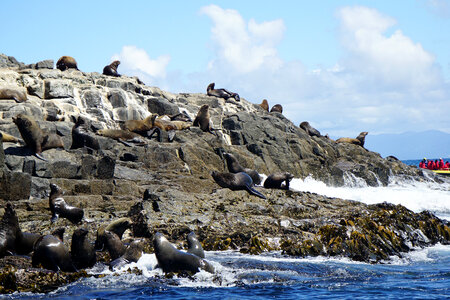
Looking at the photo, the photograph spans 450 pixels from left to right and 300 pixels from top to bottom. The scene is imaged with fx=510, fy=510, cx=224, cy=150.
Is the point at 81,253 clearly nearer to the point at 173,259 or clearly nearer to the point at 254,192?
the point at 173,259

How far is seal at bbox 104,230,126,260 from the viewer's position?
10.0 m

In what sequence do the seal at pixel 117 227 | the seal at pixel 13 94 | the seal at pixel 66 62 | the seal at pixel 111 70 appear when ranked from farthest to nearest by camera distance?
the seal at pixel 111 70
the seal at pixel 66 62
the seal at pixel 13 94
the seal at pixel 117 227

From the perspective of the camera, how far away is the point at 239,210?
1430cm

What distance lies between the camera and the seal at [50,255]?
8.84m

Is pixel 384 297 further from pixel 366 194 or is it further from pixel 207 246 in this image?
pixel 366 194

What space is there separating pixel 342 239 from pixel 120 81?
1906 centimetres

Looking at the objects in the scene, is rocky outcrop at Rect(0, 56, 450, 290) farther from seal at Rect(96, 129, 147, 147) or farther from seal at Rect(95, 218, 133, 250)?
seal at Rect(95, 218, 133, 250)

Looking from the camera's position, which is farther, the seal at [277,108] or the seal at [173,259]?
the seal at [277,108]

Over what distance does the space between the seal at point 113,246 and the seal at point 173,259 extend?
1.13 metres

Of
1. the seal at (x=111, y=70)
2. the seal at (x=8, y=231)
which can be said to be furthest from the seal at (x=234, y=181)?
the seal at (x=111, y=70)

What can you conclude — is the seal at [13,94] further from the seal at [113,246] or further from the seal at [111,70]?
the seal at [113,246]

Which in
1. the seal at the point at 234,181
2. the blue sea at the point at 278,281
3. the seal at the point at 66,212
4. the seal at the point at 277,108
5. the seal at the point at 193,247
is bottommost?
the blue sea at the point at 278,281

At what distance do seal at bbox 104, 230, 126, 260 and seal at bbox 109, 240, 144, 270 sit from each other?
0.46 ft

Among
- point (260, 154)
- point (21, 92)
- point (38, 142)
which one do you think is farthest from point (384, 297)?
point (21, 92)
